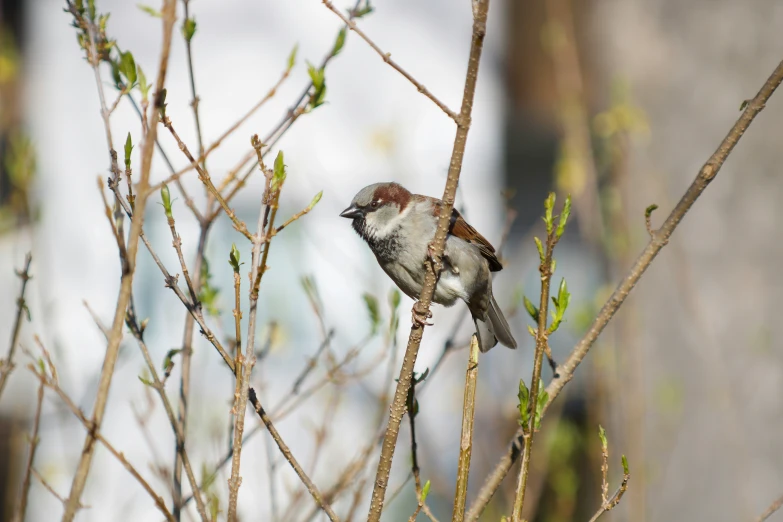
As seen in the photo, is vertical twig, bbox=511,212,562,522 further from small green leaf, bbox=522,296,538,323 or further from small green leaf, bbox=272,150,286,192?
small green leaf, bbox=272,150,286,192

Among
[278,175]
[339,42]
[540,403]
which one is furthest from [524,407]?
[339,42]

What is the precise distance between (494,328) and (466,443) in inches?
62.4

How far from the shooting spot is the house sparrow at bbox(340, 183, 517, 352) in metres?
3.06

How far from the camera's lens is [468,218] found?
8.10 meters

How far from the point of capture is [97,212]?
26.6 feet

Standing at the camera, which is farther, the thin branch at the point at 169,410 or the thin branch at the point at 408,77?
the thin branch at the point at 169,410

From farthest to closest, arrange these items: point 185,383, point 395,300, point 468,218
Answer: point 468,218
point 395,300
point 185,383

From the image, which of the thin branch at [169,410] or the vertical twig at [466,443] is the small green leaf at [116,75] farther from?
the vertical twig at [466,443]

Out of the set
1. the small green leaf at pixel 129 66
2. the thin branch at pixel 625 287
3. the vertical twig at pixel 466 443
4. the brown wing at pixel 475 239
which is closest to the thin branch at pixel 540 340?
the vertical twig at pixel 466 443

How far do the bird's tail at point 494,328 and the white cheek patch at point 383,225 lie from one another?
0.47 metres

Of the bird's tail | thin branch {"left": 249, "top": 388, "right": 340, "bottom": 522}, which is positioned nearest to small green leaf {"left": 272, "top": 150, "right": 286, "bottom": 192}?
thin branch {"left": 249, "top": 388, "right": 340, "bottom": 522}

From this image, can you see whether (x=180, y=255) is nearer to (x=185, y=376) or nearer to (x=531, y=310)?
(x=185, y=376)

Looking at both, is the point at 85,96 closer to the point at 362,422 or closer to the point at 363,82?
the point at 363,82

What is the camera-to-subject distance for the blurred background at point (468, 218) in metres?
3.52
